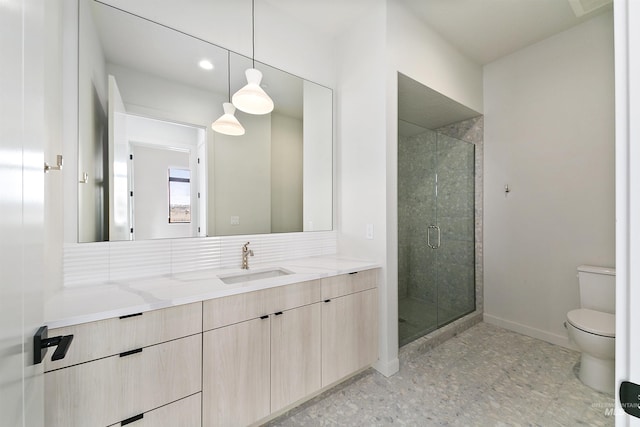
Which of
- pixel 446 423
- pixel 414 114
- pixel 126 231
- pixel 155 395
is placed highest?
pixel 414 114

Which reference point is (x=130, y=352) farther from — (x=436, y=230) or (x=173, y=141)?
(x=436, y=230)

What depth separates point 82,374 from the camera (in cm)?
98

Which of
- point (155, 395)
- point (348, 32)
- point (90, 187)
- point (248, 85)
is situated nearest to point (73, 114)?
point (90, 187)

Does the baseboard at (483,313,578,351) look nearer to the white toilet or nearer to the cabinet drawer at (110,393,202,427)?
the white toilet

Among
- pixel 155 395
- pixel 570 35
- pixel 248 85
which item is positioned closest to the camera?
pixel 155 395

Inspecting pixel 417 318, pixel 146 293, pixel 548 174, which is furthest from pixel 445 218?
pixel 146 293

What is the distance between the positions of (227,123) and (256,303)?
1319 millimetres

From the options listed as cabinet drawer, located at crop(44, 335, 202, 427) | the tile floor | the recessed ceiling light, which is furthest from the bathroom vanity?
the recessed ceiling light

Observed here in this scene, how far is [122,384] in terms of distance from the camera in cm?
105

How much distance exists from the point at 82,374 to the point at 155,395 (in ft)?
0.97

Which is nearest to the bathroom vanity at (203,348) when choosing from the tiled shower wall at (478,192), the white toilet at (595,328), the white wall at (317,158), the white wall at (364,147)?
the white wall at (364,147)

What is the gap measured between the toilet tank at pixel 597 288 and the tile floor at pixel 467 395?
0.51 meters

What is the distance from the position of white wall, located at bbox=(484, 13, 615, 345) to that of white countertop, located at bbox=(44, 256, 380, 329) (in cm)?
210
